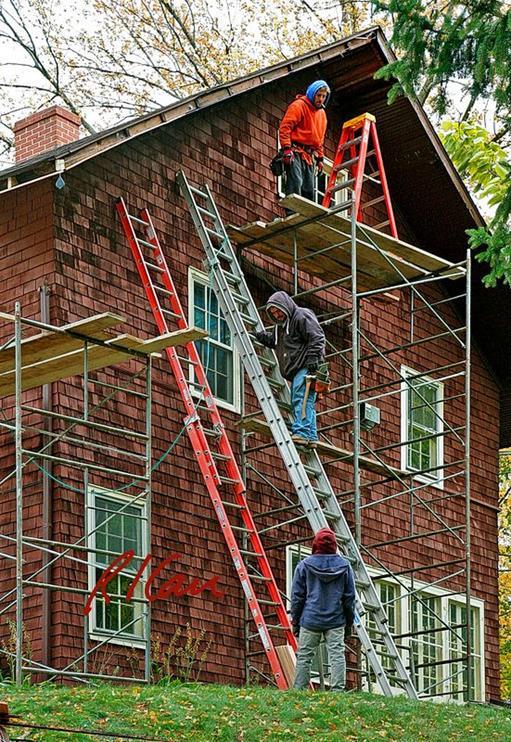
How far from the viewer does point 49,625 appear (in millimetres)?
14906

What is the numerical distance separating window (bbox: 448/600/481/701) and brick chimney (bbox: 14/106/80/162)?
8.92 metres

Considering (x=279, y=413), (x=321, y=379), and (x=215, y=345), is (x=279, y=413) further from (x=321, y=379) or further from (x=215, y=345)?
(x=215, y=345)

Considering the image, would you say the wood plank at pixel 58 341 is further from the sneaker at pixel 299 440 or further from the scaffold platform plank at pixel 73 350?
the sneaker at pixel 299 440

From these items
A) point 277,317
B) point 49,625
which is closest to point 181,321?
point 277,317

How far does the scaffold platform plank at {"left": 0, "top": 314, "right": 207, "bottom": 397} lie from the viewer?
14406mm

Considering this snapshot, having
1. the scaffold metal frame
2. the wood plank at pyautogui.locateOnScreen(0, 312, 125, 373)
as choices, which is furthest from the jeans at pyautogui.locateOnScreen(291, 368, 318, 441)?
the wood plank at pyautogui.locateOnScreen(0, 312, 125, 373)

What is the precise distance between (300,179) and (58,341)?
5.19 m

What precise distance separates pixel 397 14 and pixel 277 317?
4.83 m

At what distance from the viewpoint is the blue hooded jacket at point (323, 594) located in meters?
14.0

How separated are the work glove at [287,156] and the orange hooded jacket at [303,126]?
58mm

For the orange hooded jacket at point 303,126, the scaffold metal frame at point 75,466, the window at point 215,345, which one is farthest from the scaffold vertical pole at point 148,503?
the orange hooded jacket at point 303,126

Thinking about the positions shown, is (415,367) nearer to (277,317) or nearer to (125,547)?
(277,317)

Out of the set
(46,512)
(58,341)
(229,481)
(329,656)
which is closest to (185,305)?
(229,481)
